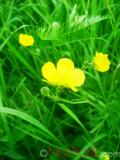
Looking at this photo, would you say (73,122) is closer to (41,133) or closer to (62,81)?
(41,133)

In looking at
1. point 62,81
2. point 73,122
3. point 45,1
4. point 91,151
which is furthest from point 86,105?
point 45,1

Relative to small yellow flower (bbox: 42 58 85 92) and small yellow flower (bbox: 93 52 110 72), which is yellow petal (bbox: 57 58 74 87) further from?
small yellow flower (bbox: 93 52 110 72)

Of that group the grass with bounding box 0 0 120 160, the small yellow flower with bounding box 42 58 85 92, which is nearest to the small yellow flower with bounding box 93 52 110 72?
the grass with bounding box 0 0 120 160

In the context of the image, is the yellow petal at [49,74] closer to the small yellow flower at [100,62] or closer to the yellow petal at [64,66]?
the yellow petal at [64,66]

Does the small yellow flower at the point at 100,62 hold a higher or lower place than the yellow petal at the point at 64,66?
lower

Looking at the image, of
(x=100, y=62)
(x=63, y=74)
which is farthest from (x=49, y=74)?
(x=100, y=62)

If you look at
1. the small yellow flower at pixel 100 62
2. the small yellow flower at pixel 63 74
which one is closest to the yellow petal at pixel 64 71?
the small yellow flower at pixel 63 74

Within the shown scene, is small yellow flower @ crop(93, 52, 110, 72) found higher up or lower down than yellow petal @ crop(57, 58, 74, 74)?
lower down
